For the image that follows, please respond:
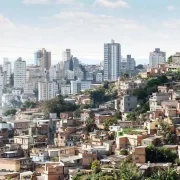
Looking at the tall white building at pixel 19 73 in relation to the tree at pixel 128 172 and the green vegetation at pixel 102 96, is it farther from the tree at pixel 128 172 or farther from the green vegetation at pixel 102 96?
the tree at pixel 128 172

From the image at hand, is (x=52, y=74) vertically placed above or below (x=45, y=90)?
above

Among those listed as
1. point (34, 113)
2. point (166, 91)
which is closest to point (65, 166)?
point (166, 91)

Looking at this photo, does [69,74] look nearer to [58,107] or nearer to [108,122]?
[58,107]

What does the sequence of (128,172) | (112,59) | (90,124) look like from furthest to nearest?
(112,59)
(90,124)
(128,172)

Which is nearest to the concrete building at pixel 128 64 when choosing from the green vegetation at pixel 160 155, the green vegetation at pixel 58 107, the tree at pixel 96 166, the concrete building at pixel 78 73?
the concrete building at pixel 78 73

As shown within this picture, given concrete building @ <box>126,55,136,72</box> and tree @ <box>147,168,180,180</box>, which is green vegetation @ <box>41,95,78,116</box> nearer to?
tree @ <box>147,168,180,180</box>

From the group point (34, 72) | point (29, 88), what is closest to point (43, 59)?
point (34, 72)

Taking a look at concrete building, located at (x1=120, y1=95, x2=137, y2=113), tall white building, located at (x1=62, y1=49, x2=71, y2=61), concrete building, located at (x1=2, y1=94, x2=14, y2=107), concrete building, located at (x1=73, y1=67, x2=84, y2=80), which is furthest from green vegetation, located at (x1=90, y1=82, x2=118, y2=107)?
tall white building, located at (x1=62, y1=49, x2=71, y2=61)
